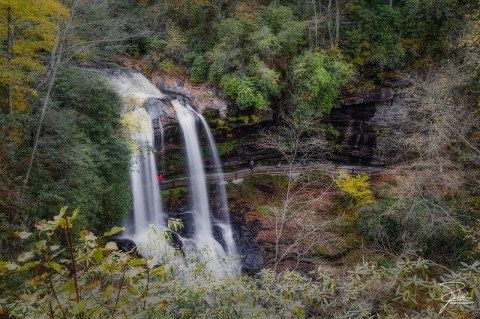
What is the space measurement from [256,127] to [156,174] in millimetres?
5889

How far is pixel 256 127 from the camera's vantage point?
16969 mm

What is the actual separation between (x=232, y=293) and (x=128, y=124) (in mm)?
10267

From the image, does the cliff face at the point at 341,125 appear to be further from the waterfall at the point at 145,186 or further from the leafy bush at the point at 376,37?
the waterfall at the point at 145,186

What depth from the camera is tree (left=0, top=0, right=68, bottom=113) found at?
7.77 meters

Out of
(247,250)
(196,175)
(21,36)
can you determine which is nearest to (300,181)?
(247,250)

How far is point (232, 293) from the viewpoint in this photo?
3.01 meters

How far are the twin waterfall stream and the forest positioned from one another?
8cm

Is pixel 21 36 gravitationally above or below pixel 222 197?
above

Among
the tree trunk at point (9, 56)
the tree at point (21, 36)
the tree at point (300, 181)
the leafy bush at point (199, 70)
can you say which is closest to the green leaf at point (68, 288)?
the tree at point (21, 36)

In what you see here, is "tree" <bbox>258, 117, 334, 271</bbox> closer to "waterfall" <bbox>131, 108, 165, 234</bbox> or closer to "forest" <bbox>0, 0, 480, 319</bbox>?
"forest" <bbox>0, 0, 480, 319</bbox>

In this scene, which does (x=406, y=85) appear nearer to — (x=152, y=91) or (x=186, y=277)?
(x=152, y=91)

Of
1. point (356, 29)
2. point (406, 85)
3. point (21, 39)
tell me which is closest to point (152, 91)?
point (21, 39)

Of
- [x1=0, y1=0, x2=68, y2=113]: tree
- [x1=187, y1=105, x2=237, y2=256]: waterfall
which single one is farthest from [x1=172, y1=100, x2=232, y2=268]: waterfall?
[x1=0, y1=0, x2=68, y2=113]: tree

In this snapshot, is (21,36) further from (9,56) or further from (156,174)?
(156,174)
